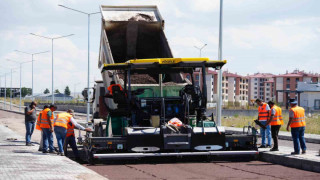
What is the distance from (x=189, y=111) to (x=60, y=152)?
3.45 m

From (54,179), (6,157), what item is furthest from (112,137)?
(54,179)

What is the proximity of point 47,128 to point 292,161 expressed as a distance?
21.8 feet

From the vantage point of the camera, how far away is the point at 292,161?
40.0 feet

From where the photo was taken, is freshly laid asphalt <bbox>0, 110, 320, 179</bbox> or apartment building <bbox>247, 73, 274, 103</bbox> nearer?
freshly laid asphalt <bbox>0, 110, 320, 179</bbox>

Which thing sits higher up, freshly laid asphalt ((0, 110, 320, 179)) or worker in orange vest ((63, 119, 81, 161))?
worker in orange vest ((63, 119, 81, 161))

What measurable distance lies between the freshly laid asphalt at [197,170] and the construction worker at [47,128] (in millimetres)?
2161

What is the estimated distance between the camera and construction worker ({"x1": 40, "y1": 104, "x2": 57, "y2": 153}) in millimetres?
14828

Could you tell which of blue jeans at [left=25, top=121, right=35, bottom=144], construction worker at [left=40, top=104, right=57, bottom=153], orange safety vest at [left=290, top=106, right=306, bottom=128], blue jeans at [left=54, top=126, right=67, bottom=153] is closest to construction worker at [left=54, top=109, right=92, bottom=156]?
blue jeans at [left=54, top=126, right=67, bottom=153]

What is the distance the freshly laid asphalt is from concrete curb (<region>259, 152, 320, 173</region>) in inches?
6.9

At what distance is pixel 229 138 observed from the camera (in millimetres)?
13172

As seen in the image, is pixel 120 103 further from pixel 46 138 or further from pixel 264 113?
pixel 264 113

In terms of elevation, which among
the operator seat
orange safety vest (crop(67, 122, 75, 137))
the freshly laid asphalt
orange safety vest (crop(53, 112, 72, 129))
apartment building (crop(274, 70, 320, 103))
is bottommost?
the freshly laid asphalt

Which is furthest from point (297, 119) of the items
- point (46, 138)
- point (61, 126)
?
point (46, 138)

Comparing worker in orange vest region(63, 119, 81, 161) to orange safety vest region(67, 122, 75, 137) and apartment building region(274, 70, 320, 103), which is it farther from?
apartment building region(274, 70, 320, 103)
